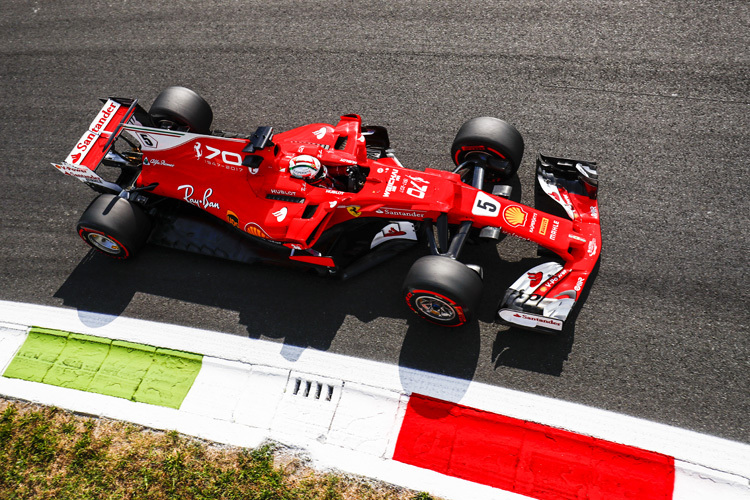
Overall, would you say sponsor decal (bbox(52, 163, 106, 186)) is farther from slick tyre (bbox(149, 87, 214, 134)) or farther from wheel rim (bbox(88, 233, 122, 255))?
slick tyre (bbox(149, 87, 214, 134))

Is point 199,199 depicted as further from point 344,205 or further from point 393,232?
point 393,232

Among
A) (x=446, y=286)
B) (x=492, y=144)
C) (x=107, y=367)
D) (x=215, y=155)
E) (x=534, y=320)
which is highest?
(x=492, y=144)

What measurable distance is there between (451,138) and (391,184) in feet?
5.84

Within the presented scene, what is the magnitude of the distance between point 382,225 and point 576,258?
2.17 m

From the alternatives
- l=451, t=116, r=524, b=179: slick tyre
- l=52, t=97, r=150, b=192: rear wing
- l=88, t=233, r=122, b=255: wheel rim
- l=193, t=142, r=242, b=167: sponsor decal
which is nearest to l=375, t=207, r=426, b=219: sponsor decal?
l=451, t=116, r=524, b=179: slick tyre

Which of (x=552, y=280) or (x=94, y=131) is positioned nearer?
(x=552, y=280)

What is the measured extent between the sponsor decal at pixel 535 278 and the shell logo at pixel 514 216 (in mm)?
533

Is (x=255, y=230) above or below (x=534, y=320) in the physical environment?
above

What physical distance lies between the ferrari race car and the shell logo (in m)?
0.02

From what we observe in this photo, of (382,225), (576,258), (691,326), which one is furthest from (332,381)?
(691,326)

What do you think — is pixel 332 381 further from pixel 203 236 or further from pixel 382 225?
A: pixel 203 236

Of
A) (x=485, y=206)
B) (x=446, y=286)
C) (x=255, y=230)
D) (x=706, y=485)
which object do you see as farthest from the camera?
(x=255, y=230)

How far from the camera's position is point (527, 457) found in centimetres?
504

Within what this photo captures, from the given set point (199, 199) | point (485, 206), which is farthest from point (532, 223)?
point (199, 199)
